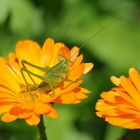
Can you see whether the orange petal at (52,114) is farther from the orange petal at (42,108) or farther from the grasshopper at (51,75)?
the grasshopper at (51,75)

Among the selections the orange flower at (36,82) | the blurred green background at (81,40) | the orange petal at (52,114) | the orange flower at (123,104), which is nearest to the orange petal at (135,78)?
the orange flower at (123,104)

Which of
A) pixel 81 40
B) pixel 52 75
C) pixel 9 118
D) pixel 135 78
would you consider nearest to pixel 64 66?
pixel 52 75

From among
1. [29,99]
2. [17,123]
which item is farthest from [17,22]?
[29,99]

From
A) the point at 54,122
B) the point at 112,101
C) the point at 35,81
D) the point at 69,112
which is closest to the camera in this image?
the point at 112,101

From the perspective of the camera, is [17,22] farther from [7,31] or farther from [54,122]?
[54,122]

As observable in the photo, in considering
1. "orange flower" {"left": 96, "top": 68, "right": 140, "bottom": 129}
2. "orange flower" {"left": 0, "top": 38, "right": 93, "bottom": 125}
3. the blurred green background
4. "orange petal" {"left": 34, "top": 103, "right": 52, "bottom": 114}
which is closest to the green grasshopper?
"orange flower" {"left": 0, "top": 38, "right": 93, "bottom": 125}

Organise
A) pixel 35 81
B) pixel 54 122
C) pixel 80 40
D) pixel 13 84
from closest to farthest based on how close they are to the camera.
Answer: pixel 13 84 < pixel 35 81 < pixel 54 122 < pixel 80 40

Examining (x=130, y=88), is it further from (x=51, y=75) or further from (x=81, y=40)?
(x=81, y=40)
